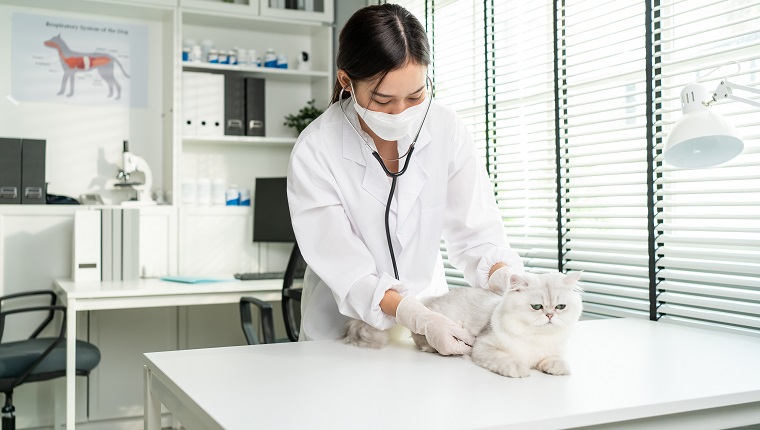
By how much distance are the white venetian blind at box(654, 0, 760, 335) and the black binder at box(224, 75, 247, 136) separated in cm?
238

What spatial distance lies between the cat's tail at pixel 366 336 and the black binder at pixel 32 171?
2.48m

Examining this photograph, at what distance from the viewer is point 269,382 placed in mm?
1185

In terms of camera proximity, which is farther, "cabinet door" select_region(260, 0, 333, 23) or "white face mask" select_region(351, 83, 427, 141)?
"cabinet door" select_region(260, 0, 333, 23)

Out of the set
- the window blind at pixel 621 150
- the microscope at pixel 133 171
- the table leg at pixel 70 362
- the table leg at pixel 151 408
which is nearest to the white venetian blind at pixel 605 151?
the window blind at pixel 621 150

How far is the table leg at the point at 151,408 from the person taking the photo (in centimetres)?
140

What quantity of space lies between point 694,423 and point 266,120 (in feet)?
11.1

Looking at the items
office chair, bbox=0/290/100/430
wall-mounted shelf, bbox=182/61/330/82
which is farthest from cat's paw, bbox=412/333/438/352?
wall-mounted shelf, bbox=182/61/330/82

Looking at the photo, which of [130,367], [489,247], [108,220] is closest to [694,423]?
[489,247]

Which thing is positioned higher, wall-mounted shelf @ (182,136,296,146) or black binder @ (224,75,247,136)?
black binder @ (224,75,247,136)

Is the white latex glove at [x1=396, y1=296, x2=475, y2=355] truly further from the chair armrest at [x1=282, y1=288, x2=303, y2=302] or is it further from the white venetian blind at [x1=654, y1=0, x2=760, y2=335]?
the chair armrest at [x1=282, y1=288, x2=303, y2=302]

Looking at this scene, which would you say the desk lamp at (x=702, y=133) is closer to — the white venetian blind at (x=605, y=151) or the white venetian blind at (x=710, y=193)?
Answer: the white venetian blind at (x=710, y=193)

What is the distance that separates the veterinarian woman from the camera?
4.93 ft

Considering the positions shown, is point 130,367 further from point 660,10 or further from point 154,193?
point 660,10

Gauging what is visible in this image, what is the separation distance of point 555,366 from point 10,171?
301 centimetres
